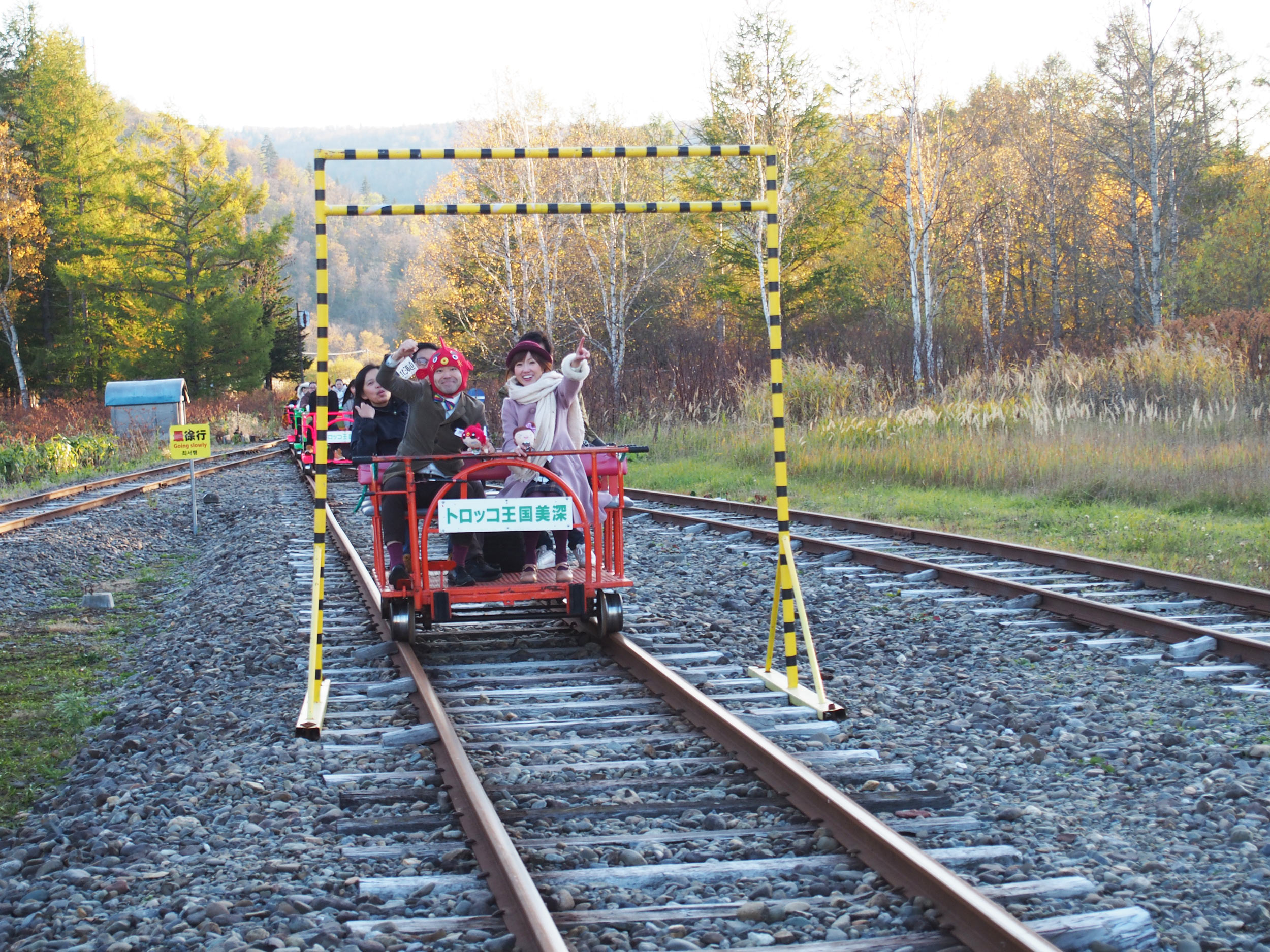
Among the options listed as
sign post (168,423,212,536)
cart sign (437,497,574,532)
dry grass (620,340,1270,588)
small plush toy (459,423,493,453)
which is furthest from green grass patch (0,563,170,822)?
dry grass (620,340,1270,588)

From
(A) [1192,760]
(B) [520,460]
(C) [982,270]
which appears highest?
(C) [982,270]

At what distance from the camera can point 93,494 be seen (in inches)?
762

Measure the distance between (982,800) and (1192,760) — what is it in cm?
110

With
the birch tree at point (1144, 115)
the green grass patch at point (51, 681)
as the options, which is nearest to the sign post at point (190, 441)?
the green grass patch at point (51, 681)

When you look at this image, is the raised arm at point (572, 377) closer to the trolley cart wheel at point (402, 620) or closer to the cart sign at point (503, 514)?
the cart sign at point (503, 514)

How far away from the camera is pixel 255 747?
16.6 ft

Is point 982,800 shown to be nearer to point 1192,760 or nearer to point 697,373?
point 1192,760

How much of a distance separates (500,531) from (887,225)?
38995 millimetres

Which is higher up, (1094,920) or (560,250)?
(560,250)

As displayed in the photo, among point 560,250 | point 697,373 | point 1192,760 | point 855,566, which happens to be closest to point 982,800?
point 1192,760

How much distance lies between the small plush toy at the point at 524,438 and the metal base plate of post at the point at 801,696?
193 cm

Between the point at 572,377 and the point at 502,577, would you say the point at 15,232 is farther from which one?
the point at 572,377

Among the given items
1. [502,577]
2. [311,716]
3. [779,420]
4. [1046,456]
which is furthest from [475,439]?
[1046,456]

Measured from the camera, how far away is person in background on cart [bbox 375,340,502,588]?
22.8 feet
